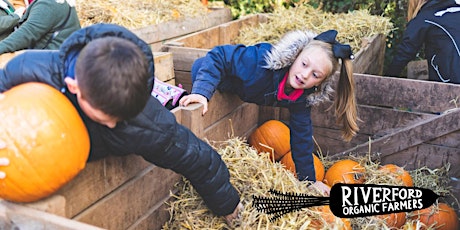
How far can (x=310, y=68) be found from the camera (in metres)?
3.02

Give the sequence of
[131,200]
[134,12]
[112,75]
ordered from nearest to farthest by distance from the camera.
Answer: [112,75]
[131,200]
[134,12]

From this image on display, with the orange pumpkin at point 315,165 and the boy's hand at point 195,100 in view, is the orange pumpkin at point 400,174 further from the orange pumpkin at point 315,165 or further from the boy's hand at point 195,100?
the boy's hand at point 195,100

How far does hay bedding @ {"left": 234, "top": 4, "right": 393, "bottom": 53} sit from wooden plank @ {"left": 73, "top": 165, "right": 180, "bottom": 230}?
3.03 m

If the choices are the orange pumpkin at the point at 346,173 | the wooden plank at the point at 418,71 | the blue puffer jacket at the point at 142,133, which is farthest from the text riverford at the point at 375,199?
the wooden plank at the point at 418,71

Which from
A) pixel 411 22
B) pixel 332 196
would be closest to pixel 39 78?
pixel 332 196

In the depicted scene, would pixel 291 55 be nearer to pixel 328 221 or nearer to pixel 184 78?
pixel 328 221

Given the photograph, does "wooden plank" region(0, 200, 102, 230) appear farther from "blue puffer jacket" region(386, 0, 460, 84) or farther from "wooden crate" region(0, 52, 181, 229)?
"blue puffer jacket" region(386, 0, 460, 84)

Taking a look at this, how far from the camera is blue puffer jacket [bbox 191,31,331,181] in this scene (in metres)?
3.16

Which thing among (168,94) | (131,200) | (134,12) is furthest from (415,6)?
(131,200)

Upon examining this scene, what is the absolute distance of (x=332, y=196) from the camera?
289cm

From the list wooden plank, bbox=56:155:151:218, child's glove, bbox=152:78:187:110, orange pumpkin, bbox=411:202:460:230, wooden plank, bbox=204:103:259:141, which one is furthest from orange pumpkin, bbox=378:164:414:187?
wooden plank, bbox=56:155:151:218

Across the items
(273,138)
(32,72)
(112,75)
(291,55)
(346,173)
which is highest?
(112,75)

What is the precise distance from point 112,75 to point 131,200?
0.94 m

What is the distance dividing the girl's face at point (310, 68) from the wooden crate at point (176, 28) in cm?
221
